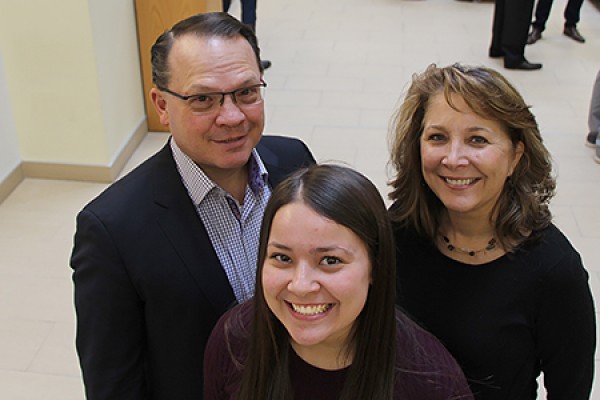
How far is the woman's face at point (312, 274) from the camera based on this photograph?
4.86 feet

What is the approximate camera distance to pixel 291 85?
664 cm

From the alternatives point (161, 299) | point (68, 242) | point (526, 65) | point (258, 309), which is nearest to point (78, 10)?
point (68, 242)

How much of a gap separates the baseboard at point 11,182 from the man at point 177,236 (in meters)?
3.19

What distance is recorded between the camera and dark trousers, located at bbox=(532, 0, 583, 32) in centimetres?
764

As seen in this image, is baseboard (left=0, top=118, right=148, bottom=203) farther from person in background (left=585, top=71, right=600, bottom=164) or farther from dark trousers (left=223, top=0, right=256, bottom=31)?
person in background (left=585, top=71, right=600, bottom=164)

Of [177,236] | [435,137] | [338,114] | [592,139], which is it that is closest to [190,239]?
[177,236]

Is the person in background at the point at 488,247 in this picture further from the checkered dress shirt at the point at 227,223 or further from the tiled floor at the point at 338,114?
the tiled floor at the point at 338,114

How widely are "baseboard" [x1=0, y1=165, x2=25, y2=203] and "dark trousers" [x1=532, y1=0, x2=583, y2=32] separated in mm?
5318

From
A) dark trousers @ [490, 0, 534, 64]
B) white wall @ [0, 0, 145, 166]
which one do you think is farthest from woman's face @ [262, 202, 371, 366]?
dark trousers @ [490, 0, 534, 64]

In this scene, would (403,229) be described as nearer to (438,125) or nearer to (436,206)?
(436,206)

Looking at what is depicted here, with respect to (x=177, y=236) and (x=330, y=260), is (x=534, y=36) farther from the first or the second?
(x=330, y=260)

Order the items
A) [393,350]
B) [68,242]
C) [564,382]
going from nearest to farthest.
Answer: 1. [393,350]
2. [564,382]
3. [68,242]

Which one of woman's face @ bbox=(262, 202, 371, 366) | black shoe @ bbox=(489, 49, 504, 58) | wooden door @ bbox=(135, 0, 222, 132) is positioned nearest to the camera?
woman's face @ bbox=(262, 202, 371, 366)

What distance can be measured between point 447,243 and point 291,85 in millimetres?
4795
